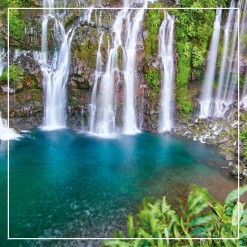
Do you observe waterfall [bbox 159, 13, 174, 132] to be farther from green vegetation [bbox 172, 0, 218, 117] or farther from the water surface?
the water surface

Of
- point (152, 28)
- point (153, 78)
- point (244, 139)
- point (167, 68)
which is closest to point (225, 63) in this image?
point (167, 68)

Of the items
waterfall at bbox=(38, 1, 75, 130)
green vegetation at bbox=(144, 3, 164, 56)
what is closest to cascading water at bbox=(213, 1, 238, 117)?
green vegetation at bbox=(144, 3, 164, 56)

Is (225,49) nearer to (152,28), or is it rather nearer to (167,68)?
(167,68)

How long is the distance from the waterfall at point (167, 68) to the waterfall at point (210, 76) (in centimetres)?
85

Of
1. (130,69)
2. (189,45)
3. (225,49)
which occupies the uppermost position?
(189,45)

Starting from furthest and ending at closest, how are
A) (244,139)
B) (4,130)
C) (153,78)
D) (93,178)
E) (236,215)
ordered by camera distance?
(153,78)
(4,130)
(244,139)
(93,178)
(236,215)

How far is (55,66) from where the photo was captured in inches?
371

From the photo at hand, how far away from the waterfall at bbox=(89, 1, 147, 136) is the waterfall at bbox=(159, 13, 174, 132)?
674 millimetres

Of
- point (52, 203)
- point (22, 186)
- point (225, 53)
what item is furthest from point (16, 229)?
point (225, 53)

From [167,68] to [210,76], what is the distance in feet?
3.82

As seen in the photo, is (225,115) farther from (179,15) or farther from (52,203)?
(52,203)

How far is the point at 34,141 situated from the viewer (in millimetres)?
7504

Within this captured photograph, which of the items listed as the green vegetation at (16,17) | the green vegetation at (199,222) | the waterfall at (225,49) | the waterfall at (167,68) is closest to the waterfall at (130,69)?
the waterfall at (167,68)

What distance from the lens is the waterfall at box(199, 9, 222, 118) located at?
9353mm
